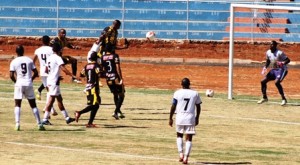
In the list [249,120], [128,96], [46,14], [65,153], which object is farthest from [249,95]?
[46,14]

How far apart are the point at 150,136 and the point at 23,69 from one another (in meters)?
3.42

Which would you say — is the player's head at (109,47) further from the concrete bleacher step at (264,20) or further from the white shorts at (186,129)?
the concrete bleacher step at (264,20)

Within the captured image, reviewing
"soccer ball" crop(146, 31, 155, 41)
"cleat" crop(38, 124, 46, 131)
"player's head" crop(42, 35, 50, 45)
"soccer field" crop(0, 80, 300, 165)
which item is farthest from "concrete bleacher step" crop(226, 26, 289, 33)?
"cleat" crop(38, 124, 46, 131)

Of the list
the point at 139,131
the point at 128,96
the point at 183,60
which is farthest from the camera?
the point at 183,60

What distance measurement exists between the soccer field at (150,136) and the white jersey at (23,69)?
4.08 feet

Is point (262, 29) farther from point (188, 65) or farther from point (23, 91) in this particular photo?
point (23, 91)

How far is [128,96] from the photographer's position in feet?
129

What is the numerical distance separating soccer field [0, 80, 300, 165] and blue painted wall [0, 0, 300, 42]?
22.9 metres

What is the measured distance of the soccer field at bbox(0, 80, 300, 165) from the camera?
23.4 m

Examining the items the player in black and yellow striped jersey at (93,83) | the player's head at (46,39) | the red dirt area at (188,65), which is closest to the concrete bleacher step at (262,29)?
the red dirt area at (188,65)

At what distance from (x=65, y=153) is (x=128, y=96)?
1560 centimetres

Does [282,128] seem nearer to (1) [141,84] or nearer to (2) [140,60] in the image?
(1) [141,84]

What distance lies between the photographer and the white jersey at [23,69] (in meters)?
27.2

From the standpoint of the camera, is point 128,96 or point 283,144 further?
point 128,96
